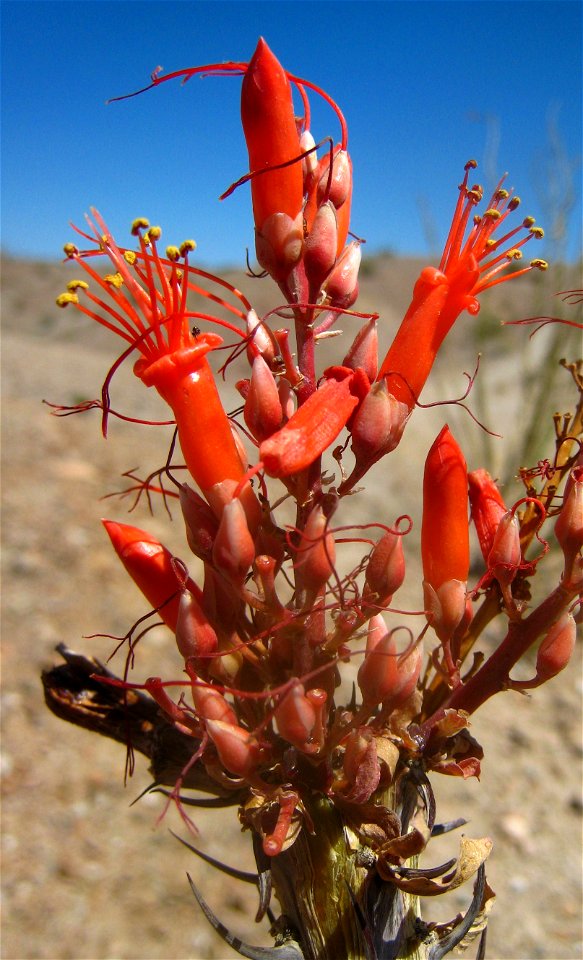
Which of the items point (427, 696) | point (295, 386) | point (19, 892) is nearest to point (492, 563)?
point (427, 696)

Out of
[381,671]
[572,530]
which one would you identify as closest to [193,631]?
[381,671]

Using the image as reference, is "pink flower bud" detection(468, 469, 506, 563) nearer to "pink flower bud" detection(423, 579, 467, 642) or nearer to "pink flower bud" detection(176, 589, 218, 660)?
"pink flower bud" detection(423, 579, 467, 642)

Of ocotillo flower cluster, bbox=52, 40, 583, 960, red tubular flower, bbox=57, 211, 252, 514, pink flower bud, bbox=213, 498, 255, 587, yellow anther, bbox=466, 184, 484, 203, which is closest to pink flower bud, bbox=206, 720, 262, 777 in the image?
ocotillo flower cluster, bbox=52, 40, 583, 960

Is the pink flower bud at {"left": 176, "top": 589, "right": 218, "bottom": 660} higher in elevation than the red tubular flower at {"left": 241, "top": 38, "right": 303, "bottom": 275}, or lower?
lower

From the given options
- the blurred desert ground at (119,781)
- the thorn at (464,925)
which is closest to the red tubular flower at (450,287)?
the thorn at (464,925)

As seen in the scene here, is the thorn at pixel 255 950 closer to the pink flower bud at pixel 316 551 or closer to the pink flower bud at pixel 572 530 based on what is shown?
the pink flower bud at pixel 316 551

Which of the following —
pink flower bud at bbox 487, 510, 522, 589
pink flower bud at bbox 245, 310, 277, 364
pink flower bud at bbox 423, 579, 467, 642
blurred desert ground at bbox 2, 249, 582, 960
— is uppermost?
pink flower bud at bbox 245, 310, 277, 364
